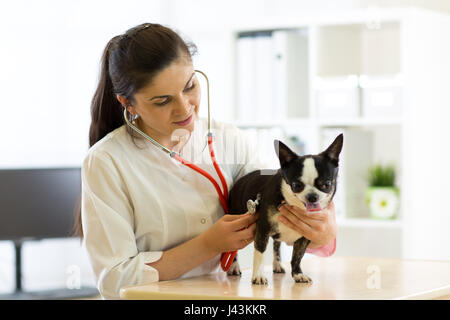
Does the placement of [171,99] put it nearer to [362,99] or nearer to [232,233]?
[232,233]

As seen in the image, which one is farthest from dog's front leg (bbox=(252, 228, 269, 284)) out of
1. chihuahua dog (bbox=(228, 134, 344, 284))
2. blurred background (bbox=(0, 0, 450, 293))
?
blurred background (bbox=(0, 0, 450, 293))

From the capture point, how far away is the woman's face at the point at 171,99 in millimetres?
1302

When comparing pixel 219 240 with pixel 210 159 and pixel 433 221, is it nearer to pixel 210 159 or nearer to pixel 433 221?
pixel 210 159

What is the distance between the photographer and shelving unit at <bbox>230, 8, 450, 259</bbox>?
8.55ft

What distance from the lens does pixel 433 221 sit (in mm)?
2680

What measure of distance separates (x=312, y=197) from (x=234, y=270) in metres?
0.31

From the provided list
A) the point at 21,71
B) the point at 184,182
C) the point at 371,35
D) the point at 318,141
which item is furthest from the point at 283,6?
the point at 184,182

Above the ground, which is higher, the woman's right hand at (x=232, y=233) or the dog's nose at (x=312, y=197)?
the dog's nose at (x=312, y=197)

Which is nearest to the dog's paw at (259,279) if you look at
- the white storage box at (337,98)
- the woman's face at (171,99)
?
the woman's face at (171,99)

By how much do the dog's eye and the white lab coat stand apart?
1.19 feet

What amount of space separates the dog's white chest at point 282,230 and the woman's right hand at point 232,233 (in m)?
0.06

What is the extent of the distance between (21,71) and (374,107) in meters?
1.67

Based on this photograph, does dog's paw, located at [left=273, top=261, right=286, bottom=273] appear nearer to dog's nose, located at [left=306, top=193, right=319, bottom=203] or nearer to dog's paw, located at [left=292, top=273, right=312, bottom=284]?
dog's paw, located at [left=292, top=273, right=312, bottom=284]

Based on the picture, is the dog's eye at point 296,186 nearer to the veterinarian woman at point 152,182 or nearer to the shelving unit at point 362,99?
the veterinarian woman at point 152,182
